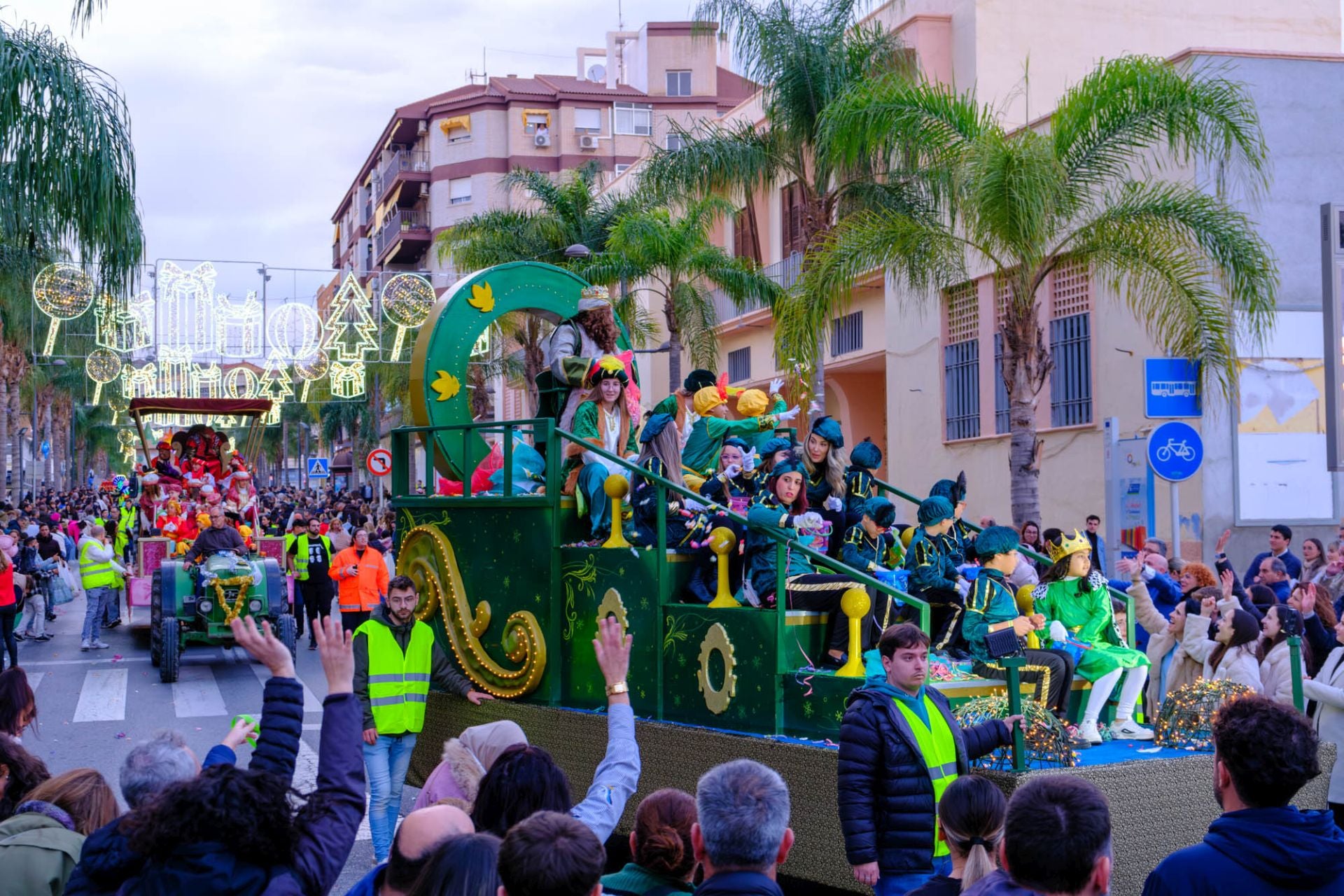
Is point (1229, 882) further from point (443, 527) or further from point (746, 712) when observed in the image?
point (443, 527)

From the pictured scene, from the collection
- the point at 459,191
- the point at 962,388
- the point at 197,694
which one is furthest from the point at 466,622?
the point at 459,191

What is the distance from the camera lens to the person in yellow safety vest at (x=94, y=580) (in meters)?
19.7

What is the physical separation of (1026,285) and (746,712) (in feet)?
29.9

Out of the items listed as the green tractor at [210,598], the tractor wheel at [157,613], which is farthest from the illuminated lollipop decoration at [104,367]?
the green tractor at [210,598]

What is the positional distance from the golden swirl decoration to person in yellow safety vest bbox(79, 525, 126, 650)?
11.2 metres

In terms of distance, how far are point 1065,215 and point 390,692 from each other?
32.7 feet

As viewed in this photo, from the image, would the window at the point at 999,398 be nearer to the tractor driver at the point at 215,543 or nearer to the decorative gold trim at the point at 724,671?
the tractor driver at the point at 215,543

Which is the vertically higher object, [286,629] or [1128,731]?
[1128,731]

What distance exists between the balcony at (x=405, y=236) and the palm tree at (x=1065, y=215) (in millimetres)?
48945

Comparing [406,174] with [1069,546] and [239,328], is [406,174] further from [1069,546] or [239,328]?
[1069,546]

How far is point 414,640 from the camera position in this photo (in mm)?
7762

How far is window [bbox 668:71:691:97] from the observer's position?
197 feet

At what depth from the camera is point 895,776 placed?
528cm

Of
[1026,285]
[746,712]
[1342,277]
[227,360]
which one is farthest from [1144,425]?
[227,360]
